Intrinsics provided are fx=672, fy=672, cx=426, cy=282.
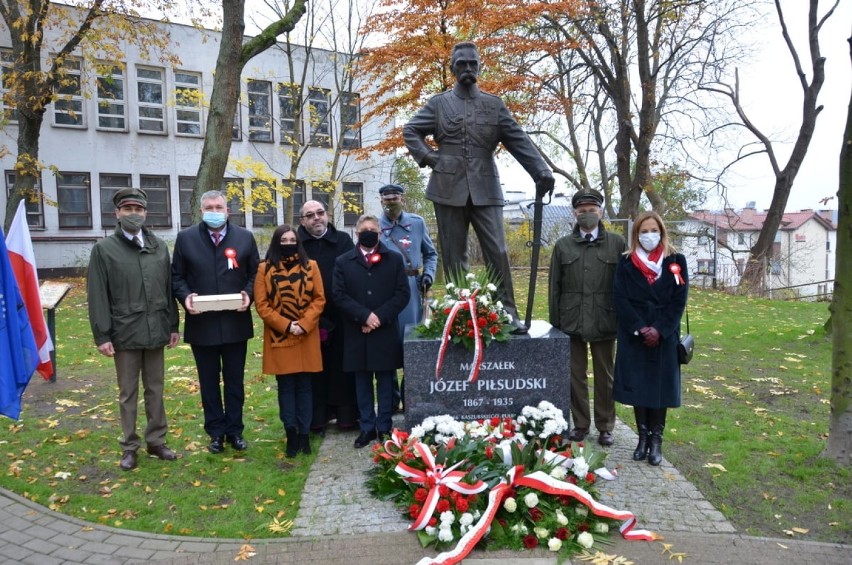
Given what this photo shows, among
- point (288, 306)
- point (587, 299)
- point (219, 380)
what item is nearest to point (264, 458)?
point (219, 380)

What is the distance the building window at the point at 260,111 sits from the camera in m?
26.3

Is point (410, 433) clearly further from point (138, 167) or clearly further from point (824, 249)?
point (824, 249)

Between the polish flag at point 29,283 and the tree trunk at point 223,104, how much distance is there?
17.3 feet

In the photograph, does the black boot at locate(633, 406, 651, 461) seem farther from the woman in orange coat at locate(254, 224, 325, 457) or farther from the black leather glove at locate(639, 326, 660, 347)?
the woman in orange coat at locate(254, 224, 325, 457)

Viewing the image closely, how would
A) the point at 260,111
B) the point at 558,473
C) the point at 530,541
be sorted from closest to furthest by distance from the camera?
the point at 530,541, the point at 558,473, the point at 260,111

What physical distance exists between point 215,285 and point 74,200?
21692mm

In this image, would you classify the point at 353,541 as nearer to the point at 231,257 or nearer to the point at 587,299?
the point at 231,257

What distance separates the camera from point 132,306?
4.95 meters

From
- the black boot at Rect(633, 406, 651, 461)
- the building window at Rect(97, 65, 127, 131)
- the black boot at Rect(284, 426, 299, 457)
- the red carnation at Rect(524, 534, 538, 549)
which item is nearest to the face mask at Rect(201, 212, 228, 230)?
the black boot at Rect(284, 426, 299, 457)

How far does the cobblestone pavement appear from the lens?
369cm

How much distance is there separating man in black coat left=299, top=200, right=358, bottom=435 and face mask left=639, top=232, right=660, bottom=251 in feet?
7.58

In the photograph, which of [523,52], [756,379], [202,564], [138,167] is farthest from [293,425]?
[138,167]

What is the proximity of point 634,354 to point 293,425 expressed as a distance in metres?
2.69

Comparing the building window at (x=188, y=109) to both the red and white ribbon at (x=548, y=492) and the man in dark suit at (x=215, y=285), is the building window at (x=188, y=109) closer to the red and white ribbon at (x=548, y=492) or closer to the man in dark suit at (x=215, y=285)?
the man in dark suit at (x=215, y=285)
